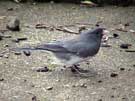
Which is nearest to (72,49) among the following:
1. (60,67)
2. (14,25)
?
(60,67)

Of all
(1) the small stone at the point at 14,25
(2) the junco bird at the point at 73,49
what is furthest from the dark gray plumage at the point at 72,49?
(1) the small stone at the point at 14,25

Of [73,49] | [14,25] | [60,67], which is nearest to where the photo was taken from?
[73,49]

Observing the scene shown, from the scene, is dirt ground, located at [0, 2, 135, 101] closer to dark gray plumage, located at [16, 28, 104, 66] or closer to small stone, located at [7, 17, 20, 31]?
small stone, located at [7, 17, 20, 31]

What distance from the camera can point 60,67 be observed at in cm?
574

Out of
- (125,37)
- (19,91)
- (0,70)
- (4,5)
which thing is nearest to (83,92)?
(19,91)

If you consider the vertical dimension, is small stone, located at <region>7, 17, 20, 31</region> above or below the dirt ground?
above

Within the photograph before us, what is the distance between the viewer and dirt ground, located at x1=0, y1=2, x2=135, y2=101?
496 cm

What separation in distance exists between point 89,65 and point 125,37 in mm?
1122

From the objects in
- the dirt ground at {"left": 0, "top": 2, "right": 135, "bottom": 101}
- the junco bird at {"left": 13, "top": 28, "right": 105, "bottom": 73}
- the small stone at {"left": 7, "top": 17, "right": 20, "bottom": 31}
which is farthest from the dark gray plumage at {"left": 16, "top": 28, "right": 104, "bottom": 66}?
the small stone at {"left": 7, "top": 17, "right": 20, "bottom": 31}

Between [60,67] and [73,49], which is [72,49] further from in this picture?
[60,67]

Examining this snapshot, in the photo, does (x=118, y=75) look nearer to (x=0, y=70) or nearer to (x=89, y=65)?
(x=89, y=65)

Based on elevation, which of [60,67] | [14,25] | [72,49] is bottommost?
[60,67]

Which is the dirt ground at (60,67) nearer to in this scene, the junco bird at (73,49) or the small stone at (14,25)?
the small stone at (14,25)

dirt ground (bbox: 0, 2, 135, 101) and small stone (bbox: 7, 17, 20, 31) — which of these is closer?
dirt ground (bbox: 0, 2, 135, 101)
